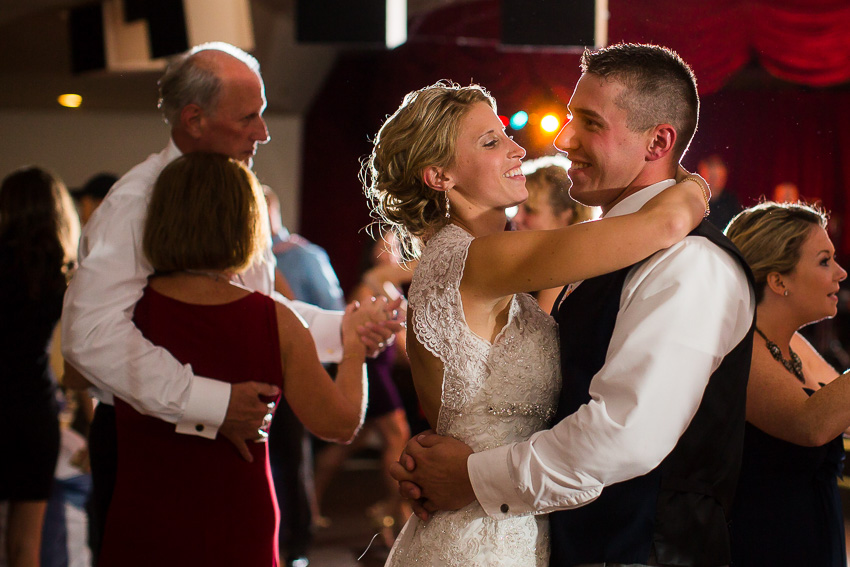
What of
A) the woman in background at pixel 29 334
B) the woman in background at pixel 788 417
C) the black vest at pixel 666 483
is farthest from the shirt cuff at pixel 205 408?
the woman in background at pixel 29 334

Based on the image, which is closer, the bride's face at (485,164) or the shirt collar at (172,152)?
the bride's face at (485,164)

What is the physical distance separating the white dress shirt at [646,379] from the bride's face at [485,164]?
348mm

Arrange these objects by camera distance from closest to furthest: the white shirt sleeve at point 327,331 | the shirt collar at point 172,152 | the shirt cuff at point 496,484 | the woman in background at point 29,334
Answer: the shirt cuff at point 496,484, the shirt collar at point 172,152, the white shirt sleeve at point 327,331, the woman in background at point 29,334

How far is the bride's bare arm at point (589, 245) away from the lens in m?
1.20

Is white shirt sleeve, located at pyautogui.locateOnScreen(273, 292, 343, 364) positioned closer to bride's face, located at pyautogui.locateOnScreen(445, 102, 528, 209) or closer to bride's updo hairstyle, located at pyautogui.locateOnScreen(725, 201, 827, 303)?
bride's face, located at pyautogui.locateOnScreen(445, 102, 528, 209)

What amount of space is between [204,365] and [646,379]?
0.95m

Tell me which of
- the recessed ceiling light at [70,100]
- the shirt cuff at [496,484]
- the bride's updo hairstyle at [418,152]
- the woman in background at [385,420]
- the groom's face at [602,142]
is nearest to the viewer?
the shirt cuff at [496,484]

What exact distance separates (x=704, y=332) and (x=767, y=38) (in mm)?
1937

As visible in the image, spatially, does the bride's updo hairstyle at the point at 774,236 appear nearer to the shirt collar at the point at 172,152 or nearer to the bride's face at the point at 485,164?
the bride's face at the point at 485,164

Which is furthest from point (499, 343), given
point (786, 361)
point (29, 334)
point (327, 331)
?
point (29, 334)

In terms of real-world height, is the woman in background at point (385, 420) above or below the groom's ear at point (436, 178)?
below

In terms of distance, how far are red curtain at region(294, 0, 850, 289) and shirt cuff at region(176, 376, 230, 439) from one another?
3.14 feet

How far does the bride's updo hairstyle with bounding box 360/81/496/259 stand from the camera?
150 cm

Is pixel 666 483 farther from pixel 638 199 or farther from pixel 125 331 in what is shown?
pixel 125 331
